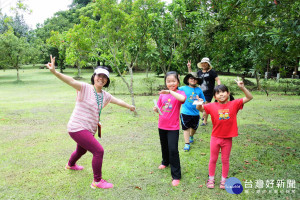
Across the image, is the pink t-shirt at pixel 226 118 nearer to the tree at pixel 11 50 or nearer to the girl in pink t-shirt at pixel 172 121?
the girl in pink t-shirt at pixel 172 121

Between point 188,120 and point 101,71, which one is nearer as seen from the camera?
point 101,71

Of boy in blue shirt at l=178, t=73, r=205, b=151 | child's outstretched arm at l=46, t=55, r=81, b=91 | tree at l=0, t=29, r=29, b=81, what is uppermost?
tree at l=0, t=29, r=29, b=81

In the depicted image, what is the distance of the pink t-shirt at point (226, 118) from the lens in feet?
11.8

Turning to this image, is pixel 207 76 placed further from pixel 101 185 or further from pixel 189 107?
pixel 101 185

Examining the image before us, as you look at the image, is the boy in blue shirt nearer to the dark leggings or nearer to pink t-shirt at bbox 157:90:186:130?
pink t-shirt at bbox 157:90:186:130

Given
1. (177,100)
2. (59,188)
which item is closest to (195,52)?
(177,100)

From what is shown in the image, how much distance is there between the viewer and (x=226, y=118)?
11.8 feet

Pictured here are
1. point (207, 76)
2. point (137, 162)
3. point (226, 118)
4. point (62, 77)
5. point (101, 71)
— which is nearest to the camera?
point (62, 77)

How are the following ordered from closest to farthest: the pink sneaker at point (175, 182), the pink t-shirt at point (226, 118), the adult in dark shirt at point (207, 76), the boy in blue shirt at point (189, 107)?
1. the pink t-shirt at point (226, 118)
2. the pink sneaker at point (175, 182)
3. the boy in blue shirt at point (189, 107)
4. the adult in dark shirt at point (207, 76)

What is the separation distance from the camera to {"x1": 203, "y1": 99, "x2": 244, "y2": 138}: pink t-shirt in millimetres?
3586

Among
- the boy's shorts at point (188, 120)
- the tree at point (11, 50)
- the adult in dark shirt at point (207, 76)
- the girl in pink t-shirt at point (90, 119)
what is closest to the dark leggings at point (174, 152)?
the girl in pink t-shirt at point (90, 119)

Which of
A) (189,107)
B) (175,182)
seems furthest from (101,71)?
Result: (189,107)

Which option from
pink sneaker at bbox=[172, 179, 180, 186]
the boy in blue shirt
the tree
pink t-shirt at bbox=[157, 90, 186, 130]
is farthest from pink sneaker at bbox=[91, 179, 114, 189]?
the tree

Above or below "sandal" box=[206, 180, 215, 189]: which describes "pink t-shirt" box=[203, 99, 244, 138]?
above
